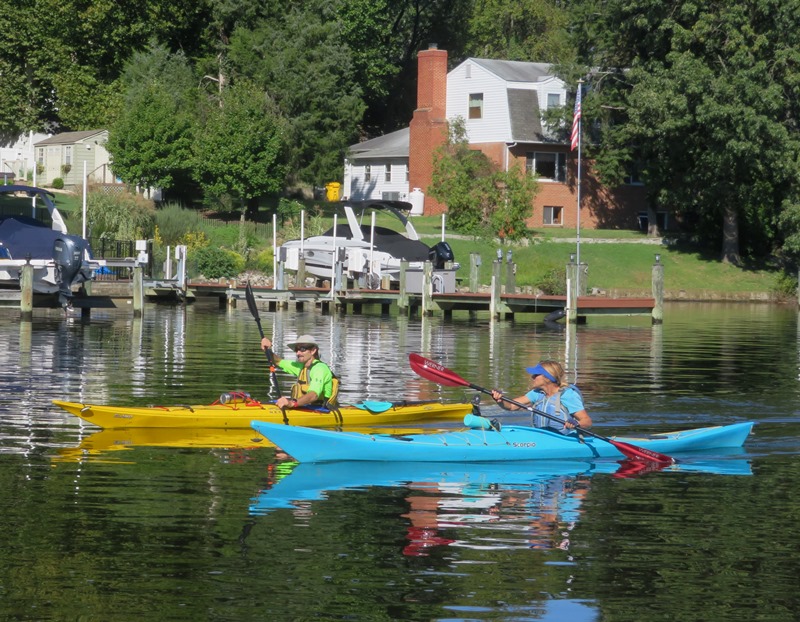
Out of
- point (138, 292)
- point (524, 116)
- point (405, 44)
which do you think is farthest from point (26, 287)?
point (405, 44)

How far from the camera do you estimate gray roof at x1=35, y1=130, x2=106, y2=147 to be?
70.3 m

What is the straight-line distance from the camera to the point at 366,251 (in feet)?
149

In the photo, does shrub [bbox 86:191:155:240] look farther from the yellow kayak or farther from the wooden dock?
the yellow kayak

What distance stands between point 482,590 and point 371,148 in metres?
63.9

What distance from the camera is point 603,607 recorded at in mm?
10492

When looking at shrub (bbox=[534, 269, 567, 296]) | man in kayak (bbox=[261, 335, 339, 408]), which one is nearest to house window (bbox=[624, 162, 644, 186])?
shrub (bbox=[534, 269, 567, 296])

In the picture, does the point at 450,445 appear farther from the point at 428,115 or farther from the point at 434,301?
the point at 428,115

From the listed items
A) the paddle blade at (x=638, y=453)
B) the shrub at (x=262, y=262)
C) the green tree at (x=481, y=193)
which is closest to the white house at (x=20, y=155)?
the shrub at (x=262, y=262)

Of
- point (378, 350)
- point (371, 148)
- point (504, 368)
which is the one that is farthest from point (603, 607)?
point (371, 148)

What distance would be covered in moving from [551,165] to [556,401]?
50.6 metres

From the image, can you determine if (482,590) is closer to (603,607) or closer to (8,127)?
(603,607)

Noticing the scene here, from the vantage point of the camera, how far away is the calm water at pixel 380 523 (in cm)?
1054

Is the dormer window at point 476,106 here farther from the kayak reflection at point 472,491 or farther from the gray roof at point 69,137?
the kayak reflection at point 472,491

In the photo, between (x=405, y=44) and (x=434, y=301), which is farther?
(x=405, y=44)
